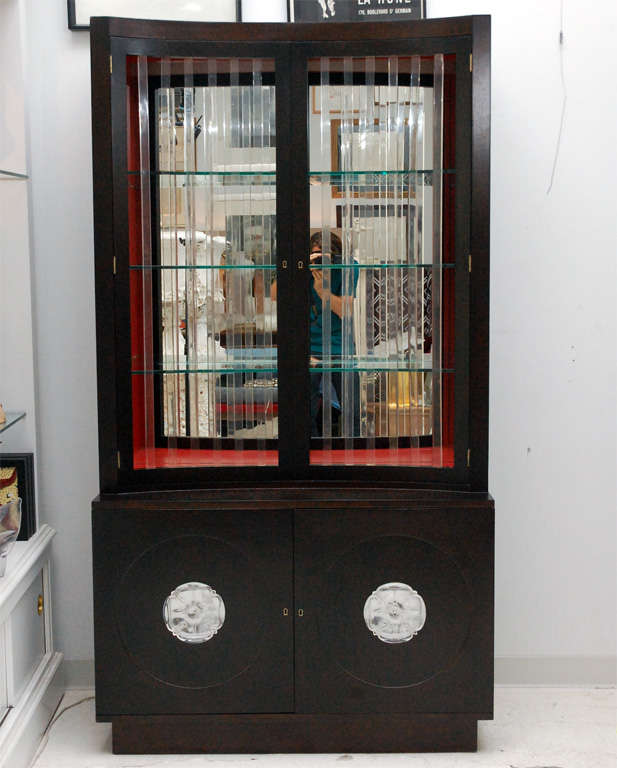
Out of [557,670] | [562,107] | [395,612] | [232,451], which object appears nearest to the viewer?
[395,612]

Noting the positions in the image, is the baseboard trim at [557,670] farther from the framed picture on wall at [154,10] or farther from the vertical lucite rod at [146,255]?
the framed picture on wall at [154,10]

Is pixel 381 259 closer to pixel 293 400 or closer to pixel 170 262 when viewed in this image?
pixel 293 400

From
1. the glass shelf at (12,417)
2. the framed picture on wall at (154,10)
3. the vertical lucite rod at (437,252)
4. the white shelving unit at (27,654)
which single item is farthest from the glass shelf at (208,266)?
the white shelving unit at (27,654)

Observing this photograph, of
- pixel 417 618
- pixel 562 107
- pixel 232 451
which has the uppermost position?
pixel 562 107

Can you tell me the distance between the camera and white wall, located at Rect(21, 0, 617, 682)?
298 centimetres

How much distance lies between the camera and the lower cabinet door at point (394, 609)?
103 inches

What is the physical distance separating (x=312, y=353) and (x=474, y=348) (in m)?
0.48

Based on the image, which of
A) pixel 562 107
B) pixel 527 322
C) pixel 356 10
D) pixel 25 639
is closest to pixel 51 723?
pixel 25 639

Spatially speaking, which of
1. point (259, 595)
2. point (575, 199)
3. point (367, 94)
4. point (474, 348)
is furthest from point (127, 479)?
point (575, 199)

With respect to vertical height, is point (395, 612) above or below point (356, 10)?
below

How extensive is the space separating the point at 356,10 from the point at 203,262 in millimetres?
1011

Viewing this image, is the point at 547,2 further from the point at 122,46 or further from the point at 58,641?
the point at 58,641

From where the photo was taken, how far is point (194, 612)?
2633 mm

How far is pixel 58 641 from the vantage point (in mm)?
3160
